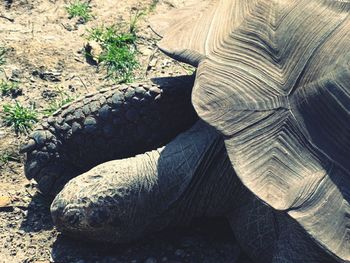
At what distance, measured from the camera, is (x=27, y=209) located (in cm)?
331

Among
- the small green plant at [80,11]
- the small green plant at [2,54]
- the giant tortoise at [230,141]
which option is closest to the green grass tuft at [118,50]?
the small green plant at [80,11]

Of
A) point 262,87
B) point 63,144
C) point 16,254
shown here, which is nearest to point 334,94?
point 262,87

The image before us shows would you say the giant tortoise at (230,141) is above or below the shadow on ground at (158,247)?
above

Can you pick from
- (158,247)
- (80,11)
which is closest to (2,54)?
(80,11)

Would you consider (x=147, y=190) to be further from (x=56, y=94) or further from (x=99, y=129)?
(x=56, y=94)

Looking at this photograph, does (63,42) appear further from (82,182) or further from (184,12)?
(82,182)

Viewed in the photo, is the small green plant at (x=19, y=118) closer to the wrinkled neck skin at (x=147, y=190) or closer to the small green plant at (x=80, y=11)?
the wrinkled neck skin at (x=147, y=190)

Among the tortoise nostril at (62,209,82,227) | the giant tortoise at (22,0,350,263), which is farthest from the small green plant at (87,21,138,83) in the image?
the tortoise nostril at (62,209,82,227)

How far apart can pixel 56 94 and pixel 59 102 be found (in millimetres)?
71

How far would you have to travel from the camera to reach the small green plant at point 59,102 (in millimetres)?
3808

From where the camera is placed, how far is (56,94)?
3912mm

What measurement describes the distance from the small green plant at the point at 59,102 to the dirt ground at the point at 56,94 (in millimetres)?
29

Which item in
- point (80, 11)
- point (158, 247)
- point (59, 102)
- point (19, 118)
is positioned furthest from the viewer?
point (80, 11)

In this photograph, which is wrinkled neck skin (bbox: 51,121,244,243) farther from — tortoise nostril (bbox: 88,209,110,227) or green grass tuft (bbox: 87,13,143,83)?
green grass tuft (bbox: 87,13,143,83)
